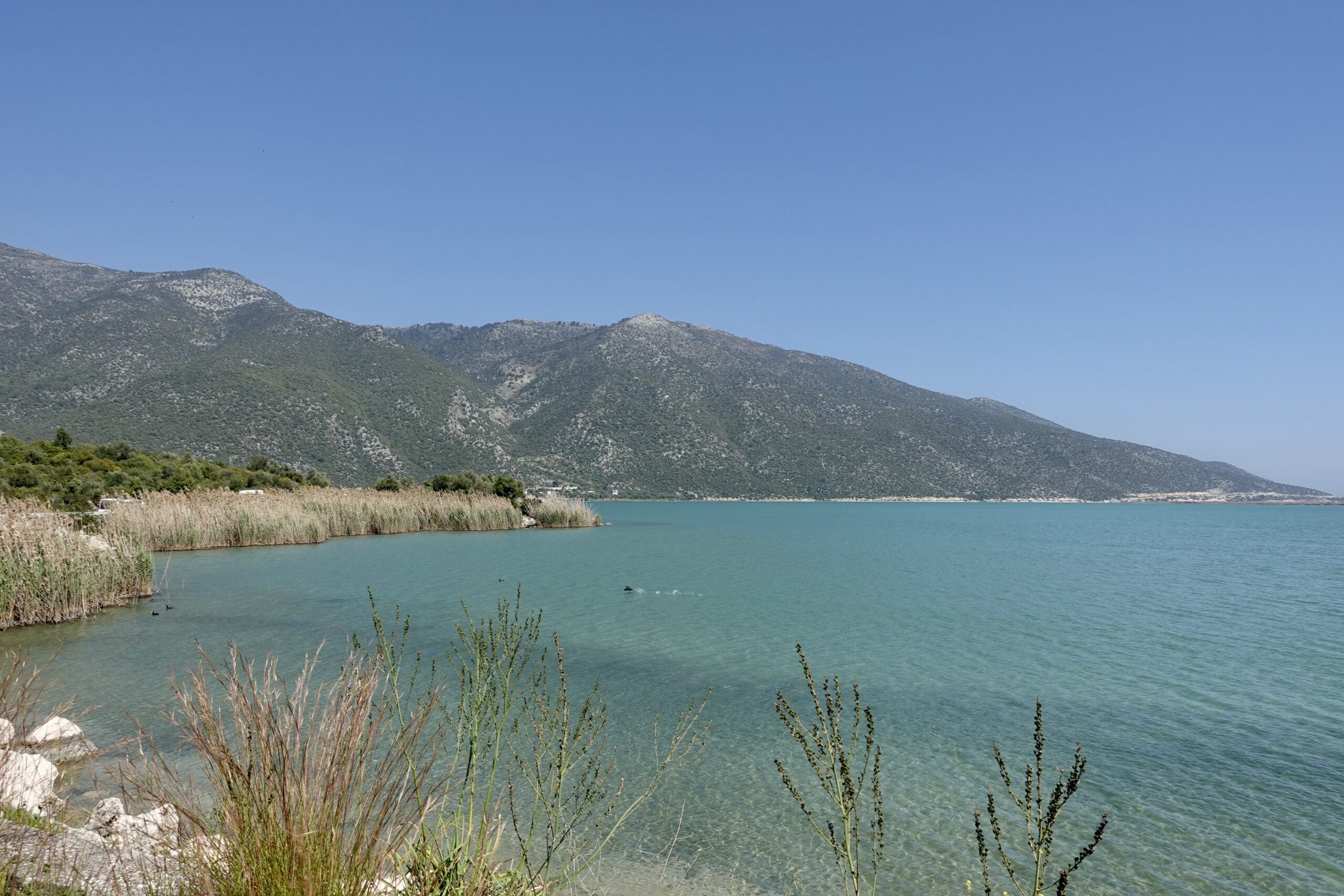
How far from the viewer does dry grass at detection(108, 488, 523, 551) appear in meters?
23.1

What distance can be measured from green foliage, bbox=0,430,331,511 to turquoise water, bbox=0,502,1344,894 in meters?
5.97

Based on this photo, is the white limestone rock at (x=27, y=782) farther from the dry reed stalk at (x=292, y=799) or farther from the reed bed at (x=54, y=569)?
the reed bed at (x=54, y=569)

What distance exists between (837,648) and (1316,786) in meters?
6.26

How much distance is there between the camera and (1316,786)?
6.58m

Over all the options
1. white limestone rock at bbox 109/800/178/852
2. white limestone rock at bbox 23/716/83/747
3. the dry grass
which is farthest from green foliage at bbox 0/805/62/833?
A: the dry grass

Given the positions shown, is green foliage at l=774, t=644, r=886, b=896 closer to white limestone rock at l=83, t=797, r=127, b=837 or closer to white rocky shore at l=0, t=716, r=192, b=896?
white rocky shore at l=0, t=716, r=192, b=896

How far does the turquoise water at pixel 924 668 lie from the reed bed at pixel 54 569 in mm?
472

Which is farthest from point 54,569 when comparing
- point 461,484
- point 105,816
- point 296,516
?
point 461,484

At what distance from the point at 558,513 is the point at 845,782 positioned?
4215 cm

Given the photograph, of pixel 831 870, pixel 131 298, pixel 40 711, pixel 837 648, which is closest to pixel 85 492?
pixel 40 711

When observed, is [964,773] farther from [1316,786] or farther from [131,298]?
[131,298]

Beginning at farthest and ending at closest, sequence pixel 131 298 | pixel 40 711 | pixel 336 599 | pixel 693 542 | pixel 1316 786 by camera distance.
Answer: pixel 131 298 → pixel 693 542 → pixel 336 599 → pixel 40 711 → pixel 1316 786

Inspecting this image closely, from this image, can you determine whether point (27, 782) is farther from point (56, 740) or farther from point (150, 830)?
point (56, 740)

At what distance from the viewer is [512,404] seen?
10369 cm
